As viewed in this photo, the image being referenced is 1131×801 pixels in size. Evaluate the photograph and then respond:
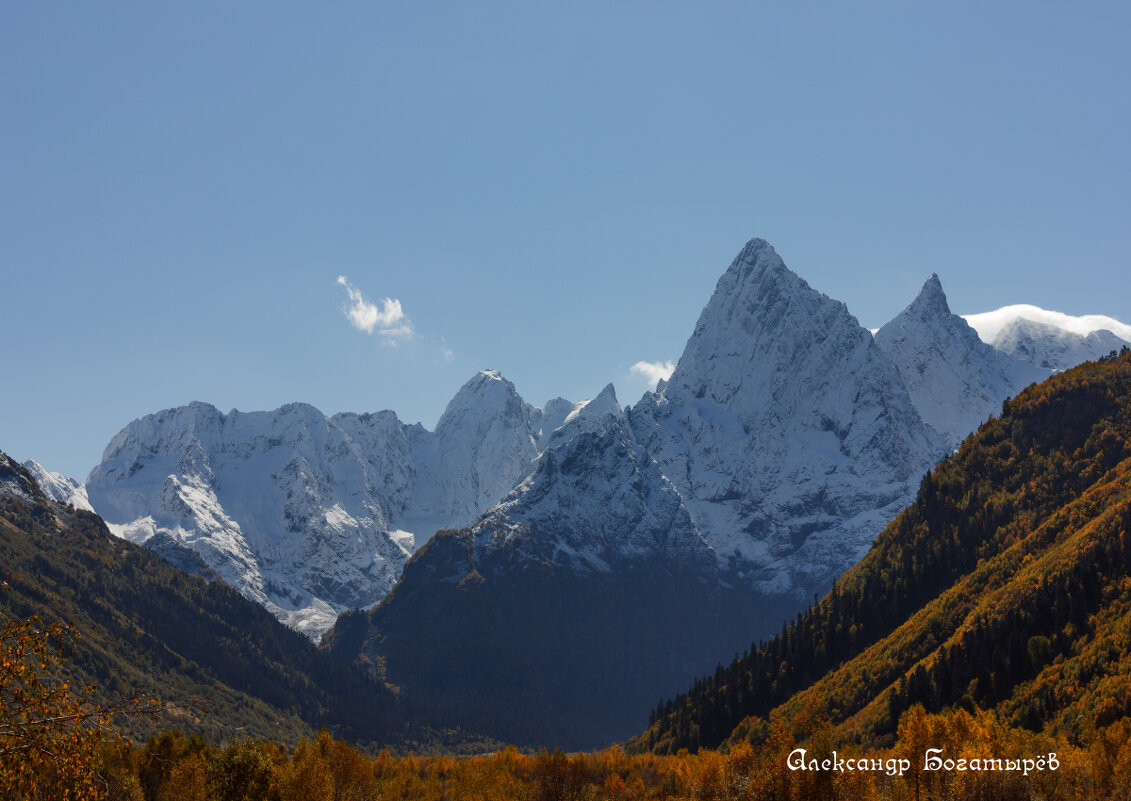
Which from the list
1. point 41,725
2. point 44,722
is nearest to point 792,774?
point 41,725

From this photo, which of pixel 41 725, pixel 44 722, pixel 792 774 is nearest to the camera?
pixel 44 722

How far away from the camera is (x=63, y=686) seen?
2767 cm

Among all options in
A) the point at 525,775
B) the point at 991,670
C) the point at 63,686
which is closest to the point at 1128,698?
the point at 991,670

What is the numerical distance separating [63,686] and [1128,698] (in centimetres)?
15213

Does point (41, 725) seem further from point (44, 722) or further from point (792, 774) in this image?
point (792, 774)

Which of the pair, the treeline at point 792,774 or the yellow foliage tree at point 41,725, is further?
the treeline at point 792,774

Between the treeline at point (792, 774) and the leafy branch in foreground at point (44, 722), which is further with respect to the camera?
the treeline at point (792, 774)

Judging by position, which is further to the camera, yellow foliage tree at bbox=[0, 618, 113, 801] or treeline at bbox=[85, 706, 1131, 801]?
treeline at bbox=[85, 706, 1131, 801]

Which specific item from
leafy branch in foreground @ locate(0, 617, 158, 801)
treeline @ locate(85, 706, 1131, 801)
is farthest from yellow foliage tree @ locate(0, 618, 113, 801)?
treeline @ locate(85, 706, 1131, 801)

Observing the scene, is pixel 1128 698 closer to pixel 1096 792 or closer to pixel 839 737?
pixel 1096 792

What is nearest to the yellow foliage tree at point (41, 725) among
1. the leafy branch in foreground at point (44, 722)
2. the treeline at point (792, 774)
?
the leafy branch in foreground at point (44, 722)

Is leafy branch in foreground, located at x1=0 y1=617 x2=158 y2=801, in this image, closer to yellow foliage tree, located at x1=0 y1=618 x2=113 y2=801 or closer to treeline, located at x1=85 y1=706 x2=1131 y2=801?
yellow foliage tree, located at x1=0 y1=618 x2=113 y2=801

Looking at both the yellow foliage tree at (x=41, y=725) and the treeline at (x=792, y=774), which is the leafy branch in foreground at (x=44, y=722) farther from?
the treeline at (x=792, y=774)

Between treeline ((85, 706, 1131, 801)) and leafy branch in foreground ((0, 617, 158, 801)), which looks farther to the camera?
treeline ((85, 706, 1131, 801))
